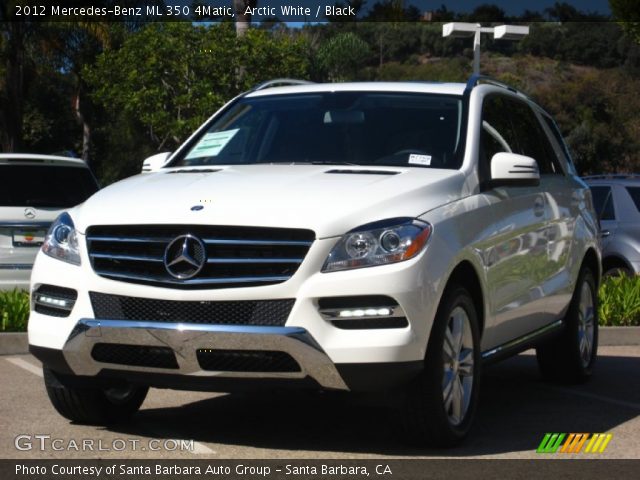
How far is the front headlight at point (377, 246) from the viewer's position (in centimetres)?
588

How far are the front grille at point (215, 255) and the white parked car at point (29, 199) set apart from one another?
19.0 feet

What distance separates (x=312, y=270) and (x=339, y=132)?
1.81 m

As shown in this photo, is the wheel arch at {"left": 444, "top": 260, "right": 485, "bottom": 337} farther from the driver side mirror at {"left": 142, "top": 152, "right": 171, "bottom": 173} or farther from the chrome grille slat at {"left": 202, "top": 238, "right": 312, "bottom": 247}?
the driver side mirror at {"left": 142, "top": 152, "right": 171, "bottom": 173}

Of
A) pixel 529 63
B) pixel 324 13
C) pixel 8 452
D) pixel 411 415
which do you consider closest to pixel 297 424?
pixel 411 415

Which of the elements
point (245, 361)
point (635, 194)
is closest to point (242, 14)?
point (635, 194)

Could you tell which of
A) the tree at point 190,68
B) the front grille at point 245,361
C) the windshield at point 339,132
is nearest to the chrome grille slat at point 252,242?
the front grille at point 245,361

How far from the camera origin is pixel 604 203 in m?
15.2

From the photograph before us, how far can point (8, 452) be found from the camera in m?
6.36

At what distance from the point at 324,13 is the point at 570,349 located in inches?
574

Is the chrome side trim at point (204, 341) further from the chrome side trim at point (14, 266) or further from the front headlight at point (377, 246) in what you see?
the chrome side trim at point (14, 266)

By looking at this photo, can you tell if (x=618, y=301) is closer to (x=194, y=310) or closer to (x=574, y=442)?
(x=574, y=442)

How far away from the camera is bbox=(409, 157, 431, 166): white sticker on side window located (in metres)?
7.06

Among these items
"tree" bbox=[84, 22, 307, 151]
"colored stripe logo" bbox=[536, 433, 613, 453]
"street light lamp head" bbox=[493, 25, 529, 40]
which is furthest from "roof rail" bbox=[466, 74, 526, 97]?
"tree" bbox=[84, 22, 307, 151]
